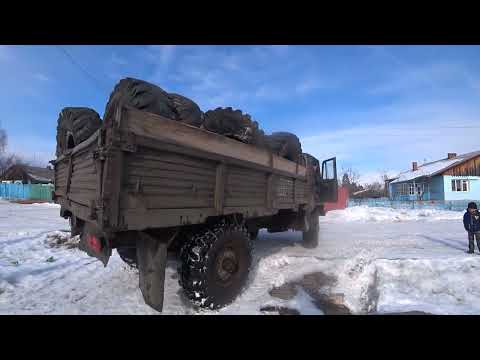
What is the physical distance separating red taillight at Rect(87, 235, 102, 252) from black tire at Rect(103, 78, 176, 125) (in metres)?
1.19

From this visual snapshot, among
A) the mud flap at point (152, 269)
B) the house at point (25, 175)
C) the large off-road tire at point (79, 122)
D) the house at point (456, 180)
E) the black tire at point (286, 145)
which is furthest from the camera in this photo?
the house at point (25, 175)

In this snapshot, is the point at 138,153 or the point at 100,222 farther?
the point at 138,153

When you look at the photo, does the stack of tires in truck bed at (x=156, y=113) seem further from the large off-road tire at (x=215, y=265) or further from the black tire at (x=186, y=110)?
the large off-road tire at (x=215, y=265)

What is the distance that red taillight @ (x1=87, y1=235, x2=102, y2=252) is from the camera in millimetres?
2631

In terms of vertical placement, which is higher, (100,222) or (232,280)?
(100,222)

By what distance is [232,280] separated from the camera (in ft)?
10.9

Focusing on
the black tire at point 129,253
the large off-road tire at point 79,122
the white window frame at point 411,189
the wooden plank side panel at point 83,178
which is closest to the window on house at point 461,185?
the white window frame at point 411,189

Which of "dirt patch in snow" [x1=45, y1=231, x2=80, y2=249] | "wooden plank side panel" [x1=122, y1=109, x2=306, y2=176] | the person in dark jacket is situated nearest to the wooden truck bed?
"wooden plank side panel" [x1=122, y1=109, x2=306, y2=176]

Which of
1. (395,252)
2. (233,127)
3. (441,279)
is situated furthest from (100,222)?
(395,252)

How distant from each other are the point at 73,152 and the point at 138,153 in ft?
4.68

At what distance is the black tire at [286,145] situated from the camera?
16.4ft

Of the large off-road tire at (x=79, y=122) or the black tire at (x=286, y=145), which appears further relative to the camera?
the black tire at (x=286, y=145)
